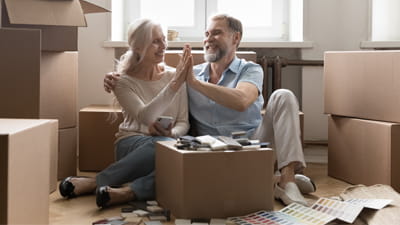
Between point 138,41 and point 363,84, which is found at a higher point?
point 138,41

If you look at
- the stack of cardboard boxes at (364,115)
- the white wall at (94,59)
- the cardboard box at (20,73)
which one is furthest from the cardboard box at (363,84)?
the cardboard box at (20,73)

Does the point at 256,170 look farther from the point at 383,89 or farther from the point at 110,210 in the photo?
the point at 383,89

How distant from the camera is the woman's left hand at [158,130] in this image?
109 inches

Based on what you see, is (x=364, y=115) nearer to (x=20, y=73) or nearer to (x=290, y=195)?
(x=290, y=195)

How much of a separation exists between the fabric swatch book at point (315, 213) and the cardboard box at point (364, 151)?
17.1 inches

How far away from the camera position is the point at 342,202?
2.37m

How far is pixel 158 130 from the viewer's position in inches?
109

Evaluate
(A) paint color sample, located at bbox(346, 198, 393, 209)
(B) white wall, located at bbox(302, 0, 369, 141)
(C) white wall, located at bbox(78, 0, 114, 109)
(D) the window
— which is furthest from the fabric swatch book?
(D) the window

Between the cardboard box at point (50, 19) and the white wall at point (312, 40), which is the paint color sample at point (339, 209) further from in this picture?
the white wall at point (312, 40)

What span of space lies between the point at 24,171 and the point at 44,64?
125 centimetres

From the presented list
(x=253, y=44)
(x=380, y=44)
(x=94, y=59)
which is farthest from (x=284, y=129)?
(x=94, y=59)

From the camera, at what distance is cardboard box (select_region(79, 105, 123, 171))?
130 inches

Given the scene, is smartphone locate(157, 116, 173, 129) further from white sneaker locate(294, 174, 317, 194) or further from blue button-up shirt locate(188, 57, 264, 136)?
white sneaker locate(294, 174, 317, 194)

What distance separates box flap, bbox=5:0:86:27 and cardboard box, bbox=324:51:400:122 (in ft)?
4.26
